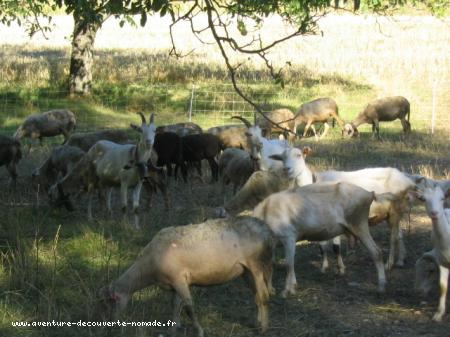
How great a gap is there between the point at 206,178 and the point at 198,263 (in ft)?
30.6

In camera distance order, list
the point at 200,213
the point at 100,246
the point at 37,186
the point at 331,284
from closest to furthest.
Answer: the point at 331,284, the point at 100,246, the point at 200,213, the point at 37,186

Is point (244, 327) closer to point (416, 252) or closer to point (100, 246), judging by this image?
point (100, 246)

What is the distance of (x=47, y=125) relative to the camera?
20.2 meters

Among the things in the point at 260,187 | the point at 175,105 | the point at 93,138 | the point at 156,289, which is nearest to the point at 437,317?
the point at 156,289

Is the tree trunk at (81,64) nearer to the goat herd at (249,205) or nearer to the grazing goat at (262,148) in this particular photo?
the goat herd at (249,205)

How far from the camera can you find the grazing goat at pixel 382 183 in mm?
9977

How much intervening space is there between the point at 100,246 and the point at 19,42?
32995mm

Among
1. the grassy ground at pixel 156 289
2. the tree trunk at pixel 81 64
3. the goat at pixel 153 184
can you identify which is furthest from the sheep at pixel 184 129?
the tree trunk at pixel 81 64

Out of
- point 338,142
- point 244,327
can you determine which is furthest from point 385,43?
point 244,327

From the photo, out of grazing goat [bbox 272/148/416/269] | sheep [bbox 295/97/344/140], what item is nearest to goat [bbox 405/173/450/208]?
grazing goat [bbox 272/148/416/269]

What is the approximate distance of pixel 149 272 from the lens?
24.2 feet

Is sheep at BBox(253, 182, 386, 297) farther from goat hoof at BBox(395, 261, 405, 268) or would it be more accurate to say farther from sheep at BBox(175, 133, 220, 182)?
sheep at BBox(175, 133, 220, 182)

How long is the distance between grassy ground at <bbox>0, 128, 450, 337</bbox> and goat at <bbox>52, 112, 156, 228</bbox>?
0.43 metres

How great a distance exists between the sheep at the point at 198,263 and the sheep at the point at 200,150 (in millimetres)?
8471
